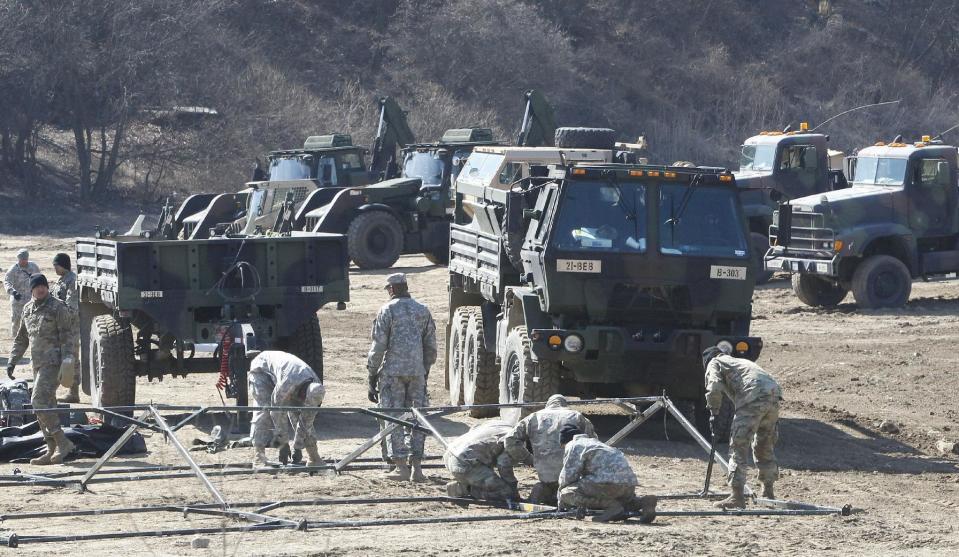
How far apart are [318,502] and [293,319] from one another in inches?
180

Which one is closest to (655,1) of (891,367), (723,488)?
(891,367)

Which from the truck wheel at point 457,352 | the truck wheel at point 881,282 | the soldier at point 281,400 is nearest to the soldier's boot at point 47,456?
the soldier at point 281,400

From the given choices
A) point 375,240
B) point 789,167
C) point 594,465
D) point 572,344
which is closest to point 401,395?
point 572,344

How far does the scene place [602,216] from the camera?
12.8 m

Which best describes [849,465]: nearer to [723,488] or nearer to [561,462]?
[723,488]

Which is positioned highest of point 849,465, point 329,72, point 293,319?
point 329,72

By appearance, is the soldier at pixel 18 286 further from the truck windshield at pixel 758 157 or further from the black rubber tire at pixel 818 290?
the truck windshield at pixel 758 157

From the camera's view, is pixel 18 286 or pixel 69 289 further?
pixel 18 286

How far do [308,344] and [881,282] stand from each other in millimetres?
10528

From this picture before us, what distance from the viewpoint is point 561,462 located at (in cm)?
999

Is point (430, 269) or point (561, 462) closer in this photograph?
point (561, 462)

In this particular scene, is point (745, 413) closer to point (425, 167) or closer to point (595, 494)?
point (595, 494)

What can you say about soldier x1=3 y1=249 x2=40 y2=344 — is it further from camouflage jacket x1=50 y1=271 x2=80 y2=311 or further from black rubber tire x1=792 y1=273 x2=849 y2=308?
black rubber tire x1=792 y1=273 x2=849 y2=308

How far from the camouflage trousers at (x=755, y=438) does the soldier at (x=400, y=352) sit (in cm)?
239
